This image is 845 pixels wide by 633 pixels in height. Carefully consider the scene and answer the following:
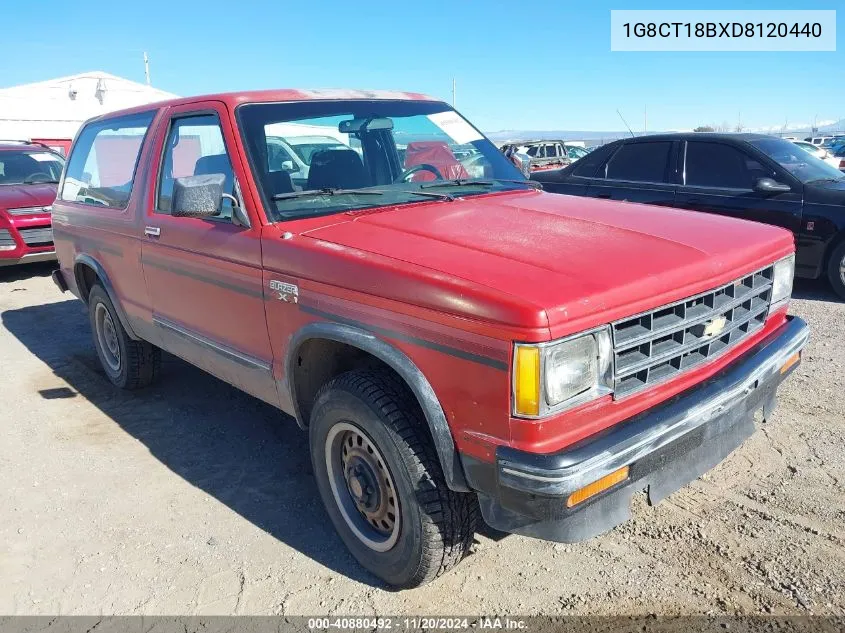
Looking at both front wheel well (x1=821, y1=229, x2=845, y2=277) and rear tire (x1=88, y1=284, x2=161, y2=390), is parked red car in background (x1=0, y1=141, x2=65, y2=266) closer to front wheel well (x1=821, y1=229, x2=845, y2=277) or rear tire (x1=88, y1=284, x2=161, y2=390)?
rear tire (x1=88, y1=284, x2=161, y2=390)

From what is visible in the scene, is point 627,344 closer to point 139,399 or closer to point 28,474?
point 28,474

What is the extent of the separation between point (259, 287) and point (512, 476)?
59.7 inches

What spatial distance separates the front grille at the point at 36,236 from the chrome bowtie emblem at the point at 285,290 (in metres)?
7.58

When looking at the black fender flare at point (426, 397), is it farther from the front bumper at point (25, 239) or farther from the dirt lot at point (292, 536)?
the front bumper at point (25, 239)

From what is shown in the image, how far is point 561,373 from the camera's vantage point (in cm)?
215

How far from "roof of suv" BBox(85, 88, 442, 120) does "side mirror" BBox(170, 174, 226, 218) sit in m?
0.57

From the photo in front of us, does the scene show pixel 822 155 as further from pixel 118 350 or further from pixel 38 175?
pixel 38 175

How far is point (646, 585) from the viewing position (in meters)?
2.69

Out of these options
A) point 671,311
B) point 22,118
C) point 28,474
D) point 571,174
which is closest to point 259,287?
point 671,311

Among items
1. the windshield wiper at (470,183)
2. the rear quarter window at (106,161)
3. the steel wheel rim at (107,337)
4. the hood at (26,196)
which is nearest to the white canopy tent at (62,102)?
the hood at (26,196)

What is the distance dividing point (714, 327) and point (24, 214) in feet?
30.0

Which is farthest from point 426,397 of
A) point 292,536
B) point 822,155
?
point 822,155

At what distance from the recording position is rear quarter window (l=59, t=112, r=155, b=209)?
4.28 meters

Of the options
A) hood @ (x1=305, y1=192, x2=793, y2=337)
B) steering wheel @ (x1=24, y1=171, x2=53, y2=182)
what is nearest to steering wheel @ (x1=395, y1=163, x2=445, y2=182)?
hood @ (x1=305, y1=192, x2=793, y2=337)
